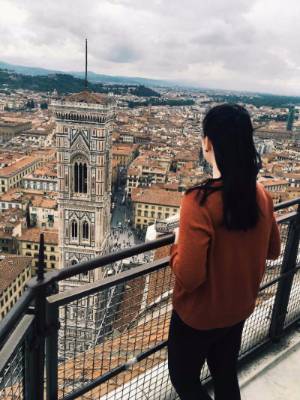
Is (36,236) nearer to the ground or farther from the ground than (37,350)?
nearer to the ground

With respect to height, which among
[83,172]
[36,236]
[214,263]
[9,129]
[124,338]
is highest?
[214,263]

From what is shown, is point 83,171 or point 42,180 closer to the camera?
point 83,171

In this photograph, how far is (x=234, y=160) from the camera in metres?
1.75

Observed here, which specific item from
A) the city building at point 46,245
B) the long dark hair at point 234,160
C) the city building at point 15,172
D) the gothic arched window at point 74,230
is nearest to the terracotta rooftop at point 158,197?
the city building at point 46,245

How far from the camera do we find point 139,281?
2861 mm

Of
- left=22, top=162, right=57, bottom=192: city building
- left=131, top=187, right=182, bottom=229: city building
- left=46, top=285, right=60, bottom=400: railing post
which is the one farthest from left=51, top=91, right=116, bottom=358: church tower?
left=22, top=162, right=57, bottom=192: city building

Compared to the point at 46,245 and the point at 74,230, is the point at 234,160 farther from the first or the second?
the point at 46,245

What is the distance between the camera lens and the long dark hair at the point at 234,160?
1725 mm

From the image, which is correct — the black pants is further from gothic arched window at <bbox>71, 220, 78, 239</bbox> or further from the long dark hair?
gothic arched window at <bbox>71, 220, 78, 239</bbox>

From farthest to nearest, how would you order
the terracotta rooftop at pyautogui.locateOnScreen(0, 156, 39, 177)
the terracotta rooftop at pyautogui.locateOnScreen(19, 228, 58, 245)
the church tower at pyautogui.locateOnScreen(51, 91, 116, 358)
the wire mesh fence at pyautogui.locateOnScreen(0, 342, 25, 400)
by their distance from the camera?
the terracotta rooftop at pyautogui.locateOnScreen(0, 156, 39, 177) → the terracotta rooftop at pyautogui.locateOnScreen(19, 228, 58, 245) → the church tower at pyautogui.locateOnScreen(51, 91, 116, 358) → the wire mesh fence at pyautogui.locateOnScreen(0, 342, 25, 400)

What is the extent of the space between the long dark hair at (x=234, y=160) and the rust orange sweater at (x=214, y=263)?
0.04 metres

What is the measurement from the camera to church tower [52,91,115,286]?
19281mm

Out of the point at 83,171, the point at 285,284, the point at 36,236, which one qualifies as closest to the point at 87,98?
the point at 83,171

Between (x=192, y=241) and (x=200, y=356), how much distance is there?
0.68 meters
